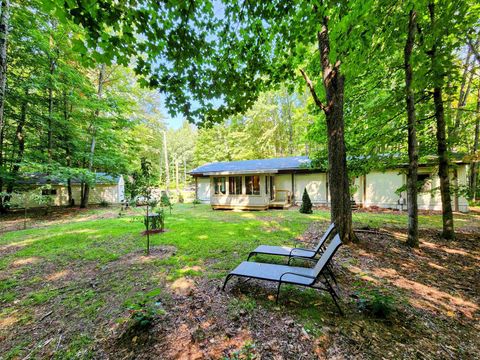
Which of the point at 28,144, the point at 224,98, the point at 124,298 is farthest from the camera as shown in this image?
the point at 28,144

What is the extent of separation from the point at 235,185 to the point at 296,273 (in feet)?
39.8

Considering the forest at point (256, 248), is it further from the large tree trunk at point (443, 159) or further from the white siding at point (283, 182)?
the white siding at point (283, 182)

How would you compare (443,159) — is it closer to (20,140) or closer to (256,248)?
(256,248)

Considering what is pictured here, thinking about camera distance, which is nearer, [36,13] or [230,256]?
[230,256]

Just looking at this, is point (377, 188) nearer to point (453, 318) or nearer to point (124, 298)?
point (453, 318)

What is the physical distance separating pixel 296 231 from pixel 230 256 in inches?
130

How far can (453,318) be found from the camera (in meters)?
2.72

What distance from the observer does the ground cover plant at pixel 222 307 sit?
2223mm

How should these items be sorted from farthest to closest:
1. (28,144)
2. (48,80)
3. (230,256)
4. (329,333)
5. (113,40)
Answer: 1. (28,144)
2. (48,80)
3. (230,256)
4. (113,40)
5. (329,333)

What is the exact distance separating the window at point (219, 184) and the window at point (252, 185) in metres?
1.89

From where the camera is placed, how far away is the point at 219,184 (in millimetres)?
15742

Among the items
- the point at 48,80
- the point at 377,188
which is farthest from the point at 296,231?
the point at 48,80

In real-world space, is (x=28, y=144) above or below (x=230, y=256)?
above

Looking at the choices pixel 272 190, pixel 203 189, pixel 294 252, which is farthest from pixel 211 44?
pixel 203 189
